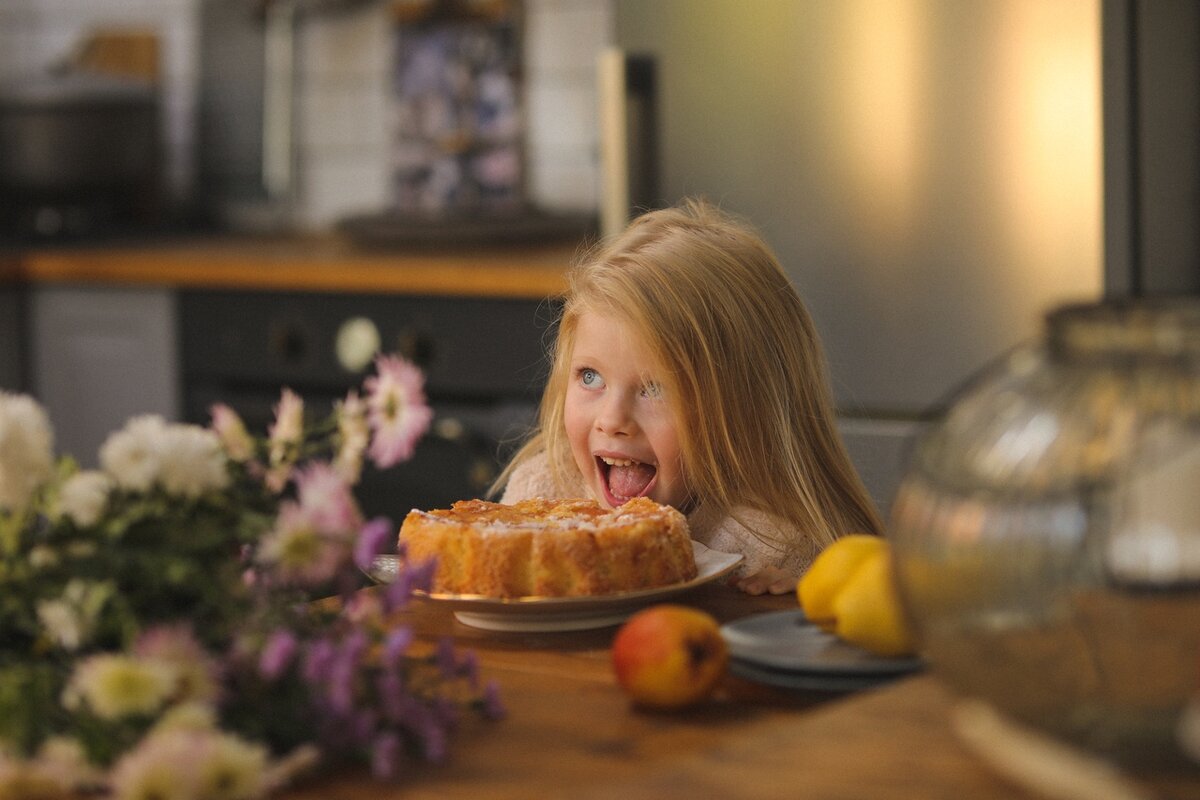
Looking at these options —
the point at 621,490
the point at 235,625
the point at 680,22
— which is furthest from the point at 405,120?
the point at 235,625

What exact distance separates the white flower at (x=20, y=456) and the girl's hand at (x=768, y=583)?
0.60 m

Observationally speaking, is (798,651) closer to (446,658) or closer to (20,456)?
(446,658)

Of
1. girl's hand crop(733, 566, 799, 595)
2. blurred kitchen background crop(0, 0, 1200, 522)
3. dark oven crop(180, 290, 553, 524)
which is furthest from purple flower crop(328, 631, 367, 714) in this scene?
dark oven crop(180, 290, 553, 524)

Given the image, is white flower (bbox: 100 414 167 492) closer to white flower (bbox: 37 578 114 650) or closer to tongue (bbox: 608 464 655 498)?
white flower (bbox: 37 578 114 650)

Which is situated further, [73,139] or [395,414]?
[73,139]

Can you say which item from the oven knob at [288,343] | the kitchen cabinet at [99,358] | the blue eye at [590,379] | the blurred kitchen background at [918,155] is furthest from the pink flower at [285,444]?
the kitchen cabinet at [99,358]

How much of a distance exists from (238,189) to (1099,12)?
2315 millimetres

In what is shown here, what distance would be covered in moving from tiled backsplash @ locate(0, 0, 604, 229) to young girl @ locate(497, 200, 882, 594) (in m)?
1.98

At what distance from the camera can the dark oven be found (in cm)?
288

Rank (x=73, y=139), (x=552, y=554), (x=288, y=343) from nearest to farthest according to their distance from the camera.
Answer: (x=552, y=554) → (x=288, y=343) → (x=73, y=139)

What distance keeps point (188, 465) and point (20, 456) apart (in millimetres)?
82

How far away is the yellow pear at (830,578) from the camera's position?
3.44 ft

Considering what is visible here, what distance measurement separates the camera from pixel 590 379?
1603 millimetres

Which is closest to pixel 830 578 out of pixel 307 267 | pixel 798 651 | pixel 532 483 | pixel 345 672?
pixel 798 651
